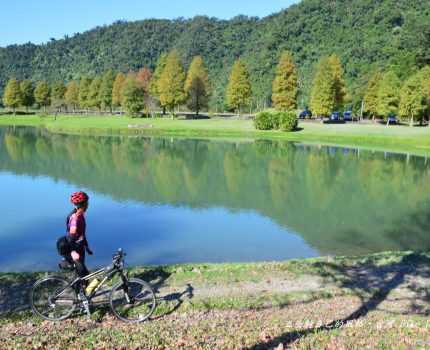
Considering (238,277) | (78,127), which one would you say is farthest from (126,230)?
(78,127)

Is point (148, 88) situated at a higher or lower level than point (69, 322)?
higher

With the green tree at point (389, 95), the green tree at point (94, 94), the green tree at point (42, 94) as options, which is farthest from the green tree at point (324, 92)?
the green tree at point (42, 94)

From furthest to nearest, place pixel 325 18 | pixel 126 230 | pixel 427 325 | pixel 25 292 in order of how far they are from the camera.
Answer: pixel 325 18 → pixel 126 230 → pixel 25 292 → pixel 427 325

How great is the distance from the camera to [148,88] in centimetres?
8638

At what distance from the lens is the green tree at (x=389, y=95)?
63031mm

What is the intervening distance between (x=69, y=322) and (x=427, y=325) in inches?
231

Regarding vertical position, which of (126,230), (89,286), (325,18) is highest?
(325,18)

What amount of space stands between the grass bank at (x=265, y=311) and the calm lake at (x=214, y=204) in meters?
3.83

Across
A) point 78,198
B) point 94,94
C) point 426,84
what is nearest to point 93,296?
point 78,198

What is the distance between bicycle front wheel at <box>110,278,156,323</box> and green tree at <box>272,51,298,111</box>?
63348 millimetres

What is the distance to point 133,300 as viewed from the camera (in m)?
7.98

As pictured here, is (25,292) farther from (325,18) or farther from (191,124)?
→ (325,18)

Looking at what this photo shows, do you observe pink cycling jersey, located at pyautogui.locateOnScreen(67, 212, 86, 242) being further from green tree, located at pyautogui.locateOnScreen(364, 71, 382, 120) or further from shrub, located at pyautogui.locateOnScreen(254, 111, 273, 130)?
green tree, located at pyautogui.locateOnScreen(364, 71, 382, 120)

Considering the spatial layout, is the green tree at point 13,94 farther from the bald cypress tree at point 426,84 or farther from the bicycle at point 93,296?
the bicycle at point 93,296
